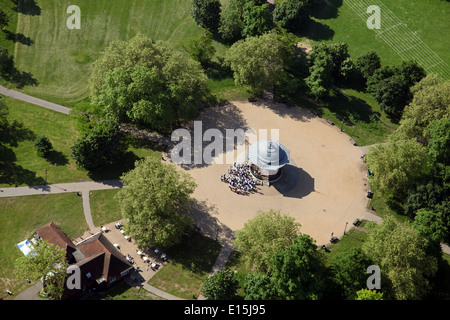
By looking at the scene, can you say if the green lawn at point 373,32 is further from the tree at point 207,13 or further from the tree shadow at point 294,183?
the tree shadow at point 294,183

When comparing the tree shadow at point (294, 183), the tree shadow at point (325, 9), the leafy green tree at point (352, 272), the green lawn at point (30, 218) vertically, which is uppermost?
the tree shadow at point (325, 9)

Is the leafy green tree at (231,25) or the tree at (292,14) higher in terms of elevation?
the tree at (292,14)

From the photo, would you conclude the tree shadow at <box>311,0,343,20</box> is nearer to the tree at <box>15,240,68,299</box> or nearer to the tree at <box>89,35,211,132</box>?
the tree at <box>89,35,211,132</box>

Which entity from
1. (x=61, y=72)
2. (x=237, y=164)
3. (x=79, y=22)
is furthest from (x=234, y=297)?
(x=79, y=22)

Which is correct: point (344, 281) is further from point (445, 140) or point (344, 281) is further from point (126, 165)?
point (126, 165)

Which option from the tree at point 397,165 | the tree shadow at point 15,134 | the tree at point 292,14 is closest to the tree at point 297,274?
the tree at point 397,165

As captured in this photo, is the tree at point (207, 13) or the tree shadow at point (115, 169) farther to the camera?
the tree at point (207, 13)

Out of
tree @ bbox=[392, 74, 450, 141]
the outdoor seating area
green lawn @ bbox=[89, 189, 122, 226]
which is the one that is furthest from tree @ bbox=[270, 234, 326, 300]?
tree @ bbox=[392, 74, 450, 141]
